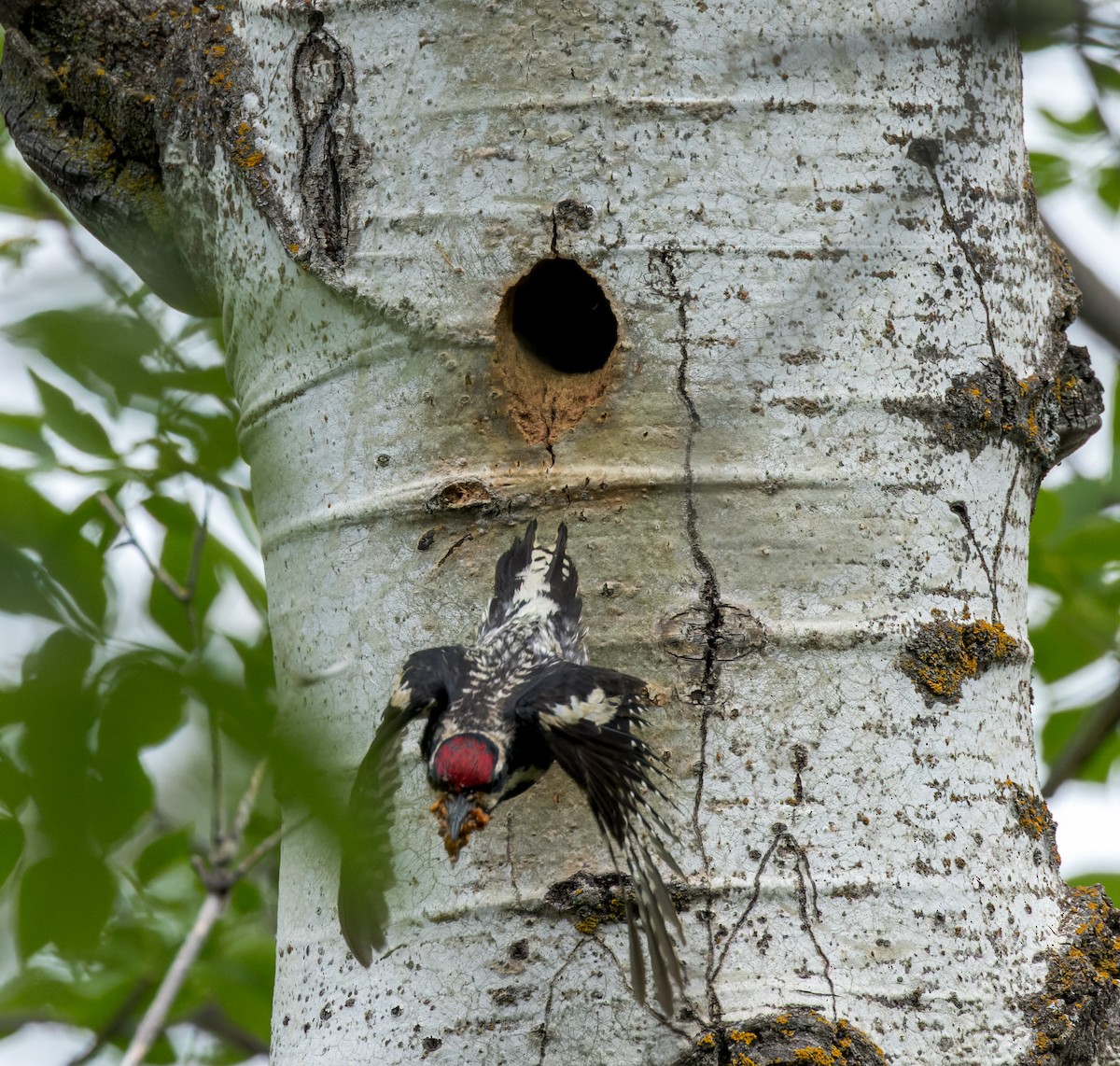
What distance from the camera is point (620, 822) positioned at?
2021 millimetres

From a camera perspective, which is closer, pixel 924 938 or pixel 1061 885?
pixel 924 938

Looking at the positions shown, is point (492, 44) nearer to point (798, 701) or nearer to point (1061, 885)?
point (798, 701)

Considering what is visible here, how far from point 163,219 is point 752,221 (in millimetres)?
1326

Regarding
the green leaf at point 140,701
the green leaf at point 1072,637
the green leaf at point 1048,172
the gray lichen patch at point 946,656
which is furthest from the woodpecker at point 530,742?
the green leaf at point 1048,172

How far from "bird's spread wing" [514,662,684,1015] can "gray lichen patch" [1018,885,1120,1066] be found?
0.65 metres

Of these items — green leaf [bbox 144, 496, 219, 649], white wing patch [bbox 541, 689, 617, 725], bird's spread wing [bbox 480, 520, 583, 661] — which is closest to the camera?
green leaf [bbox 144, 496, 219, 649]

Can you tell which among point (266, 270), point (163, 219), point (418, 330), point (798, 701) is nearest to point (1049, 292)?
point (798, 701)

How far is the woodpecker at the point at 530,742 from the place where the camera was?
198 centimetres

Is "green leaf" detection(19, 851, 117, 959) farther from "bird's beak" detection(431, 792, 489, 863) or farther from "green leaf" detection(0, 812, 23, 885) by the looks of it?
"bird's beak" detection(431, 792, 489, 863)

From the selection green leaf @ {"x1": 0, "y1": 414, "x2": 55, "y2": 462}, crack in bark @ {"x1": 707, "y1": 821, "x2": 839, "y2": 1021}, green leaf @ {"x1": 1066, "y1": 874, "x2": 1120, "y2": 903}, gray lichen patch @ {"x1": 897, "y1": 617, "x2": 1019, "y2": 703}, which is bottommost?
crack in bark @ {"x1": 707, "y1": 821, "x2": 839, "y2": 1021}

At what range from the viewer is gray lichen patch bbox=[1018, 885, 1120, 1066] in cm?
212

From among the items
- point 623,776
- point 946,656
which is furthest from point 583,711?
point 946,656

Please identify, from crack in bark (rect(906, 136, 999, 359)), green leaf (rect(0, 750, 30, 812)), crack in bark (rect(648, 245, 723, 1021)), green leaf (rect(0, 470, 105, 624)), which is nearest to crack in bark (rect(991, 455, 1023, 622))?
crack in bark (rect(906, 136, 999, 359))

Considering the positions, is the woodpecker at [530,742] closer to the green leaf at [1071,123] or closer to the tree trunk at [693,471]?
the tree trunk at [693,471]
